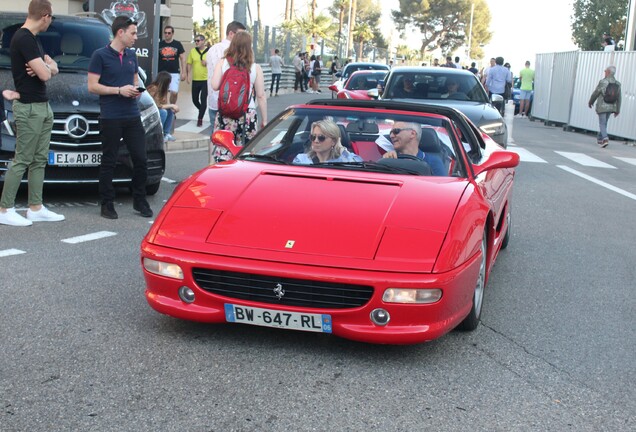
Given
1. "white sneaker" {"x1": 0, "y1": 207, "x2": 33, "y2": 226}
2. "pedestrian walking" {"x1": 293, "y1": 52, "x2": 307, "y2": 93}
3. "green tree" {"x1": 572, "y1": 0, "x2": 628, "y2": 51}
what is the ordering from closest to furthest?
"white sneaker" {"x1": 0, "y1": 207, "x2": 33, "y2": 226}, "pedestrian walking" {"x1": 293, "y1": 52, "x2": 307, "y2": 93}, "green tree" {"x1": 572, "y1": 0, "x2": 628, "y2": 51}

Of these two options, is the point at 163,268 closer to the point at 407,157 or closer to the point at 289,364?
the point at 289,364

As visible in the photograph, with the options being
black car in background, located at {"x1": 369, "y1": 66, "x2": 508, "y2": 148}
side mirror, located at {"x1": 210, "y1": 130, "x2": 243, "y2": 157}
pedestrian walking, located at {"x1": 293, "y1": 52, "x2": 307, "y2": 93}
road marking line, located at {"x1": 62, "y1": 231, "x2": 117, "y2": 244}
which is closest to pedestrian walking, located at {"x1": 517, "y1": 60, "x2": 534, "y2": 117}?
pedestrian walking, located at {"x1": 293, "y1": 52, "x2": 307, "y2": 93}

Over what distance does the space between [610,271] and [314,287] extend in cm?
351

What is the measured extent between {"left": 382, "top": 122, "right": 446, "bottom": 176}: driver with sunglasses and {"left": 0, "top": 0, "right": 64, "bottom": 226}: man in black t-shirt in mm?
3229

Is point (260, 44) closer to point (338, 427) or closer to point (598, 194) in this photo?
point (598, 194)

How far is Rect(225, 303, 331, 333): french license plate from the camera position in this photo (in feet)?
14.4

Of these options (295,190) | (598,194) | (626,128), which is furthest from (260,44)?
(295,190)

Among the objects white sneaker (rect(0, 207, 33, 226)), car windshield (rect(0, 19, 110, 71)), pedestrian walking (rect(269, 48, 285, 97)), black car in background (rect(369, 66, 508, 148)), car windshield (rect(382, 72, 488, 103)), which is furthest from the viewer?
pedestrian walking (rect(269, 48, 285, 97))

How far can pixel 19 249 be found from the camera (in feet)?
22.5

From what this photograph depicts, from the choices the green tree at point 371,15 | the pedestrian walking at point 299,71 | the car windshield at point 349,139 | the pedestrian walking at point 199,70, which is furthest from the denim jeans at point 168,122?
the green tree at point 371,15

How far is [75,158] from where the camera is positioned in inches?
336

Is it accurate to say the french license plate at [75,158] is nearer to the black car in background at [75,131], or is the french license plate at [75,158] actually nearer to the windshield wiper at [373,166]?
the black car in background at [75,131]

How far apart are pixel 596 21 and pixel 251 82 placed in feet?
191

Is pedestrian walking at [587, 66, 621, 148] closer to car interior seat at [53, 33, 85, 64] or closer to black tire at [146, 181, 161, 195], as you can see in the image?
black tire at [146, 181, 161, 195]
